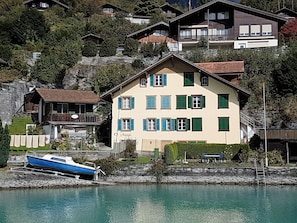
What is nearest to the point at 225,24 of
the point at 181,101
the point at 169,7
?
the point at 181,101

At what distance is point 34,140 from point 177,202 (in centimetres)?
1506

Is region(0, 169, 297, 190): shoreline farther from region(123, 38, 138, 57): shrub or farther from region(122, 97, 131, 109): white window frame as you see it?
region(123, 38, 138, 57): shrub

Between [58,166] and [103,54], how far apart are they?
2417 cm

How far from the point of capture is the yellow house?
35.7 metres

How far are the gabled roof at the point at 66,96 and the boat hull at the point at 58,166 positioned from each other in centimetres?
934

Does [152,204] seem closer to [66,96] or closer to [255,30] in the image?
[66,96]

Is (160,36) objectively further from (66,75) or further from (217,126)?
(217,126)

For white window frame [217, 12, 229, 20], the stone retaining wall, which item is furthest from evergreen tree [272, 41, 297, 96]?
the stone retaining wall

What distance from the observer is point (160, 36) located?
59500mm

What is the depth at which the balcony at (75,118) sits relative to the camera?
1505 inches

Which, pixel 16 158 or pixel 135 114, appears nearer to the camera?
pixel 16 158

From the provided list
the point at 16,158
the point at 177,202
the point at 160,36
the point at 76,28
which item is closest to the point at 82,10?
the point at 76,28

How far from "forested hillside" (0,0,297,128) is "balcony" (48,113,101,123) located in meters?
7.11

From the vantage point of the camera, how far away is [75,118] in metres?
38.8
